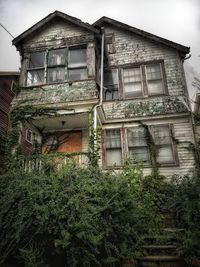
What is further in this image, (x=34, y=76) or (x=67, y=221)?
(x=34, y=76)

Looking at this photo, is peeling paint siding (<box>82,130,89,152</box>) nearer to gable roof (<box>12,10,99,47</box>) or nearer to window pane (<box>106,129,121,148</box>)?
window pane (<box>106,129,121,148</box>)

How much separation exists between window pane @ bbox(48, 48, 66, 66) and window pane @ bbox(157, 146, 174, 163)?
18.2ft

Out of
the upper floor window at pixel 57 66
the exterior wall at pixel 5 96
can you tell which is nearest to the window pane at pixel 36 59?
the upper floor window at pixel 57 66

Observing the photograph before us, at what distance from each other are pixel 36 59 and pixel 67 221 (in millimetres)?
7968

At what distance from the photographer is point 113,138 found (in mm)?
10477

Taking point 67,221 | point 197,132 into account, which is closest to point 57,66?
point 197,132

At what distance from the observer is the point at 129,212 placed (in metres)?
5.88

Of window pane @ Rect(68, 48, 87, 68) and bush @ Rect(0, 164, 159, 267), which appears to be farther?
window pane @ Rect(68, 48, 87, 68)

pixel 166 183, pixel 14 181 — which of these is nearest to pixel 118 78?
pixel 166 183

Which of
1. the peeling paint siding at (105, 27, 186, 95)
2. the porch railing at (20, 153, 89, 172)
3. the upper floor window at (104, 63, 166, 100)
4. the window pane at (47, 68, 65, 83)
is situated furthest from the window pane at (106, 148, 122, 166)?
the window pane at (47, 68, 65, 83)

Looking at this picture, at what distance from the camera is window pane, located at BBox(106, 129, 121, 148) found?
34.0 feet

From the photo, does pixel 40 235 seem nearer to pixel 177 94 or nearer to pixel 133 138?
pixel 133 138

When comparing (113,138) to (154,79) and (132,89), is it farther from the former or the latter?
(154,79)

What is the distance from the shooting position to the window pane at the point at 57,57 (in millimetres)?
10445
